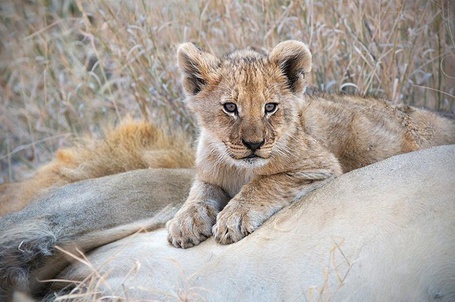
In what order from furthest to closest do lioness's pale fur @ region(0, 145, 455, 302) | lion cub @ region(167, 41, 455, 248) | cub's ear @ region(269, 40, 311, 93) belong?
cub's ear @ region(269, 40, 311, 93) → lion cub @ region(167, 41, 455, 248) → lioness's pale fur @ region(0, 145, 455, 302)

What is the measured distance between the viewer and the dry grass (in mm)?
4281

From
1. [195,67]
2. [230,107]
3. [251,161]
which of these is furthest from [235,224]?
[195,67]

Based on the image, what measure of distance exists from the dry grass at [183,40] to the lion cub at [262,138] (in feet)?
2.22

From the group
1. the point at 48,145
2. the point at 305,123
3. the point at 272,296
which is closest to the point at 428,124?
the point at 305,123

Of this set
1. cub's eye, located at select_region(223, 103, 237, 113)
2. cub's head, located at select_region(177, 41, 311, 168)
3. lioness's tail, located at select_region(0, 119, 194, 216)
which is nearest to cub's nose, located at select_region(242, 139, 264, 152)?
cub's head, located at select_region(177, 41, 311, 168)

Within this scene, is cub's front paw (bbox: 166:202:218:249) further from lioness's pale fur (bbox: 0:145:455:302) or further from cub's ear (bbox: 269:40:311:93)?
cub's ear (bbox: 269:40:311:93)

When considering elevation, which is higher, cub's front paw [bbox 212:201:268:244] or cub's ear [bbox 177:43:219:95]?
cub's ear [bbox 177:43:219:95]

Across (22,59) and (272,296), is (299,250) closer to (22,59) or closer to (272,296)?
(272,296)

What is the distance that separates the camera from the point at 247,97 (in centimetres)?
274

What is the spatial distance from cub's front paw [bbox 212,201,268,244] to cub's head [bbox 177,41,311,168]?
190 mm

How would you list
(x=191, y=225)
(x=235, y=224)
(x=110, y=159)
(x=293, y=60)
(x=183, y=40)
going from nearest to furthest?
(x=235, y=224), (x=191, y=225), (x=293, y=60), (x=110, y=159), (x=183, y=40)

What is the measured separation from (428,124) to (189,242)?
1.32 m

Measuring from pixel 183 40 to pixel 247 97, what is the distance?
6.85 ft

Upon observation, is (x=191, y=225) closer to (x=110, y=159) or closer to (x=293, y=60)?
(x=293, y=60)
